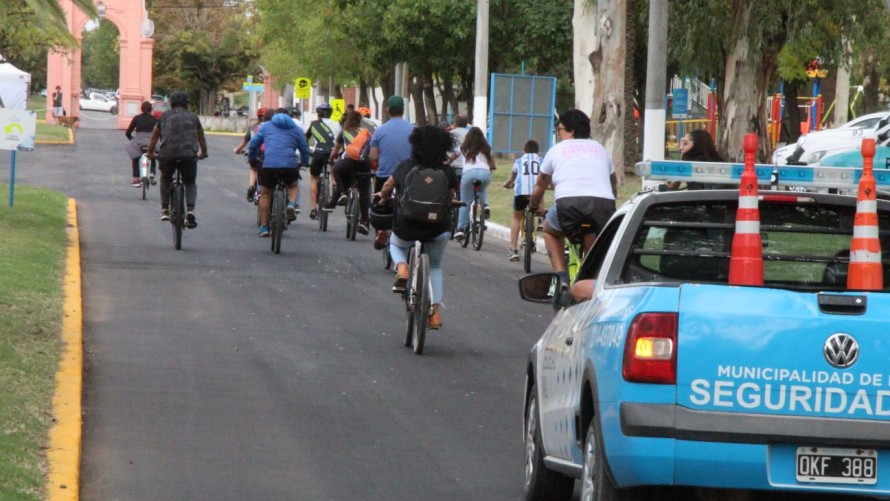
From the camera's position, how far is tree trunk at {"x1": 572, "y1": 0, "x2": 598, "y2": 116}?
33.2 m

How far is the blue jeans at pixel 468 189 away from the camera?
2139 centimetres

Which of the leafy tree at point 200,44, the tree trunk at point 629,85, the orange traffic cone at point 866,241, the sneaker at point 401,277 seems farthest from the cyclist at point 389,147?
the leafy tree at point 200,44

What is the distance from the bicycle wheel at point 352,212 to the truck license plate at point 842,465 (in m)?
16.6

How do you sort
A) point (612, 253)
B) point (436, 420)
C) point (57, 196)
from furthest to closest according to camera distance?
point (57, 196) < point (436, 420) < point (612, 253)

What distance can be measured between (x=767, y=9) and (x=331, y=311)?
64.1 ft

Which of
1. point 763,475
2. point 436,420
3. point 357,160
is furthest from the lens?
point 357,160

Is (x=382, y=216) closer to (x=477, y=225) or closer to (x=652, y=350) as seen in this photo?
(x=477, y=225)

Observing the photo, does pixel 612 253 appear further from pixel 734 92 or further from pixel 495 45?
pixel 495 45

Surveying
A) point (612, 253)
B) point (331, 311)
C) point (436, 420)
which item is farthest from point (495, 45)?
point (612, 253)

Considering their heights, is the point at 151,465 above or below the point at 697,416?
below

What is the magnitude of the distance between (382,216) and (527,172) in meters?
5.55

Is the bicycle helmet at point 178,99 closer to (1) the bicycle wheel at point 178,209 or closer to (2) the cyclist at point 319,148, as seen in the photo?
(1) the bicycle wheel at point 178,209

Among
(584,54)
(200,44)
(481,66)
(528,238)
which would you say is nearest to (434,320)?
(528,238)

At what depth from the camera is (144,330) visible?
1293 centimetres
